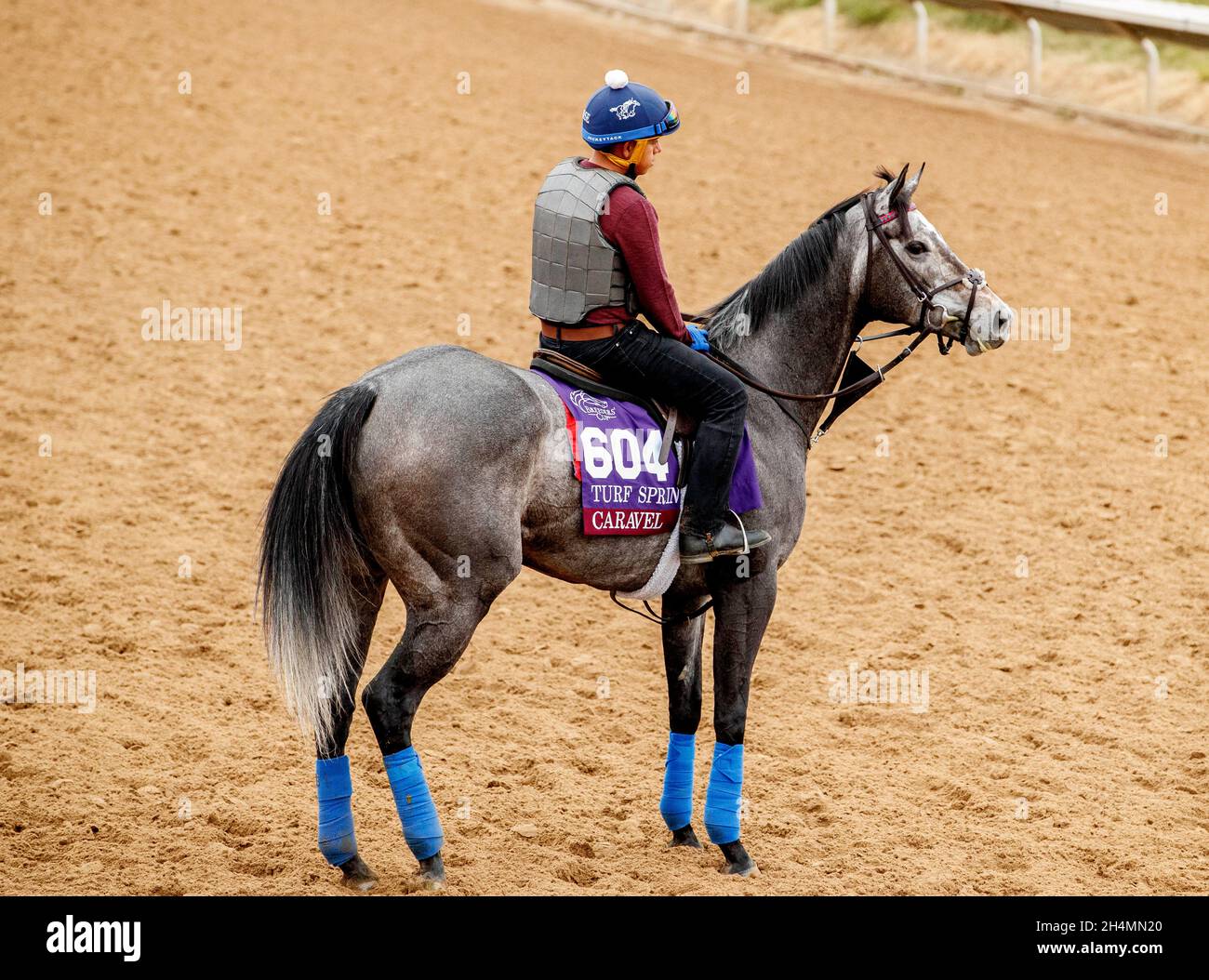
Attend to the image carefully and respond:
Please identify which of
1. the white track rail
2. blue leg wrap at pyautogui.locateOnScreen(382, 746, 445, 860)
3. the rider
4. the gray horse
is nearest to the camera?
the gray horse

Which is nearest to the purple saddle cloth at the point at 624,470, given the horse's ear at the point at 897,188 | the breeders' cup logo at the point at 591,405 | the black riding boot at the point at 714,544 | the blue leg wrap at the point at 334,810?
the breeders' cup logo at the point at 591,405

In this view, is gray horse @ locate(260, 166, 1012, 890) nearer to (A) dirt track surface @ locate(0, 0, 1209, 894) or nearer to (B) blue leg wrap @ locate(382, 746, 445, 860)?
(B) blue leg wrap @ locate(382, 746, 445, 860)

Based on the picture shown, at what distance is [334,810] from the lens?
5367mm

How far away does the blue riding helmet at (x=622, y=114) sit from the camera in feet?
17.1

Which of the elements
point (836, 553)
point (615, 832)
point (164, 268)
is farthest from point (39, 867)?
point (164, 268)

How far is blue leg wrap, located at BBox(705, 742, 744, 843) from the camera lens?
5652mm

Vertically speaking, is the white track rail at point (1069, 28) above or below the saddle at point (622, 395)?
above

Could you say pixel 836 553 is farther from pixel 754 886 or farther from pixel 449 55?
pixel 449 55

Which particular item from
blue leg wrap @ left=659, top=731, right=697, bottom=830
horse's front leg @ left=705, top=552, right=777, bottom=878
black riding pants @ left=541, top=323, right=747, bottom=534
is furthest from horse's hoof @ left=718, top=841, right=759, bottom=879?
black riding pants @ left=541, top=323, right=747, bottom=534

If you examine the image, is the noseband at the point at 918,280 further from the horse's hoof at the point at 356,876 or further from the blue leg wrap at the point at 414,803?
the horse's hoof at the point at 356,876

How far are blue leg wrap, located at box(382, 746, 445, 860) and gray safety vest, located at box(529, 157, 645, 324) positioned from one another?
179 centimetres

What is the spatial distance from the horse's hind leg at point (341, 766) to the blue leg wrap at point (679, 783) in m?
1.34

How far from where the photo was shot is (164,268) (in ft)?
41.3

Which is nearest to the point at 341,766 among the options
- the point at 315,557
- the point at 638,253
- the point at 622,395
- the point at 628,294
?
the point at 315,557
